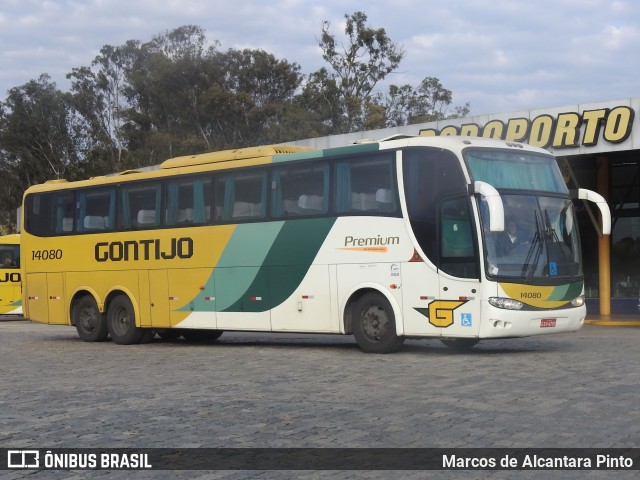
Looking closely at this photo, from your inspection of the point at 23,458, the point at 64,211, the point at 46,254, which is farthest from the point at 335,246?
the point at 23,458

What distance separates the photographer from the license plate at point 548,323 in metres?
15.0

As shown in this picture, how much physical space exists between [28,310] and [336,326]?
8785mm

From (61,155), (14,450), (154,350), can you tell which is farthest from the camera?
(61,155)

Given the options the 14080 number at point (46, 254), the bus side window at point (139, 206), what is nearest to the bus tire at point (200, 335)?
the bus side window at point (139, 206)

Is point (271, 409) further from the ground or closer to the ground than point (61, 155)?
closer to the ground

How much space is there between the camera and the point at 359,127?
208 ft

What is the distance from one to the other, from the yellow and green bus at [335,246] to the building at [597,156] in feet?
32.4

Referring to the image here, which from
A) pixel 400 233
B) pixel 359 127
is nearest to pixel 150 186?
pixel 400 233

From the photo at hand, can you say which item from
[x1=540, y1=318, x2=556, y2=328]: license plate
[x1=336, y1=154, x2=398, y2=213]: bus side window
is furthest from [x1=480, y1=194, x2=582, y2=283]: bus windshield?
[x1=336, y1=154, x2=398, y2=213]: bus side window

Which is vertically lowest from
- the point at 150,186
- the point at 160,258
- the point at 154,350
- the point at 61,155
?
the point at 154,350

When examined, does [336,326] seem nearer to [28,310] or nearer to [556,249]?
[556,249]

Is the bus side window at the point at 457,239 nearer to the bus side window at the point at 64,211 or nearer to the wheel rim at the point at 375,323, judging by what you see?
the wheel rim at the point at 375,323

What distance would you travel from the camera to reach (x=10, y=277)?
1497 inches

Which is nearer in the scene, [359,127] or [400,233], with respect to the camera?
[400,233]
